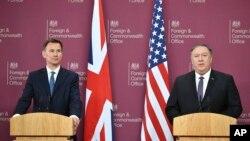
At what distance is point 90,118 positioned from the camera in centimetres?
665

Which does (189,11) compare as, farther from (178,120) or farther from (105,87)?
(178,120)

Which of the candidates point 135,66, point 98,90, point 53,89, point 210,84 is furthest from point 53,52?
point 210,84

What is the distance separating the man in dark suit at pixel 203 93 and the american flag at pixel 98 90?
124cm

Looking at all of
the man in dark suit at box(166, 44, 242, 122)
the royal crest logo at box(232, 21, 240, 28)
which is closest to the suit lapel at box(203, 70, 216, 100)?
the man in dark suit at box(166, 44, 242, 122)

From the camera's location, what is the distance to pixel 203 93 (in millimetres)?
5637

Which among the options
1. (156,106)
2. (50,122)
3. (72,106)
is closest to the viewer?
(50,122)

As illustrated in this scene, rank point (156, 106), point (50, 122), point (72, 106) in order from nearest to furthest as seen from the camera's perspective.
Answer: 1. point (50, 122)
2. point (72, 106)
3. point (156, 106)

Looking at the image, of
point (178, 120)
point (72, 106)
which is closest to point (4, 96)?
point (72, 106)

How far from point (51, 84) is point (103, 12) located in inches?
65.3

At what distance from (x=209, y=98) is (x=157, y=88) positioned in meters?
1.19

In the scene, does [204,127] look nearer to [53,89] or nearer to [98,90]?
[53,89]

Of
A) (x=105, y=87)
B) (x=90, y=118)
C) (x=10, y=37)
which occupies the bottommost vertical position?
(x=90, y=118)

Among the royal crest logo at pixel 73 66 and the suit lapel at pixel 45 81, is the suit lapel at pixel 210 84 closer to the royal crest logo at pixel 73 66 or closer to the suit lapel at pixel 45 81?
the suit lapel at pixel 45 81

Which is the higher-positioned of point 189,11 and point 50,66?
point 189,11
